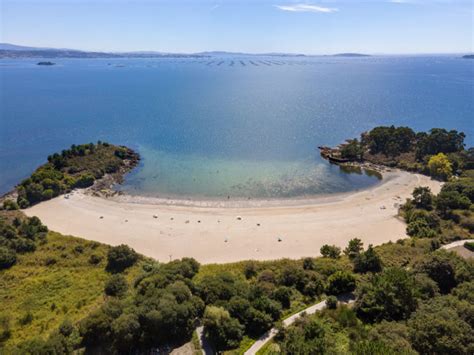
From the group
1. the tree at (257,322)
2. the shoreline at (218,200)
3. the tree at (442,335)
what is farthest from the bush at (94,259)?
the tree at (442,335)

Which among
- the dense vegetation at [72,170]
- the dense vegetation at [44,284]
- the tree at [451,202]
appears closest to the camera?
the dense vegetation at [44,284]

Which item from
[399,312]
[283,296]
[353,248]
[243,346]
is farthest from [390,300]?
[243,346]

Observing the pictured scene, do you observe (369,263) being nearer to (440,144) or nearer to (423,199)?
(423,199)

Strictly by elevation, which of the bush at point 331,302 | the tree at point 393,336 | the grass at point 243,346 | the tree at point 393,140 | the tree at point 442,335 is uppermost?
the tree at point 393,140

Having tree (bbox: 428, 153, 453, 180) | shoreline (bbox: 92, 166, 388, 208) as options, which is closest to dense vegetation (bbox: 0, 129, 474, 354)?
shoreline (bbox: 92, 166, 388, 208)

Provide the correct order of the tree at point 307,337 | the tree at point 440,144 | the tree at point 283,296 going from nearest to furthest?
the tree at point 307,337
the tree at point 283,296
the tree at point 440,144

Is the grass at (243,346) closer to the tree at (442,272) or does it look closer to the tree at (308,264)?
the tree at (308,264)
